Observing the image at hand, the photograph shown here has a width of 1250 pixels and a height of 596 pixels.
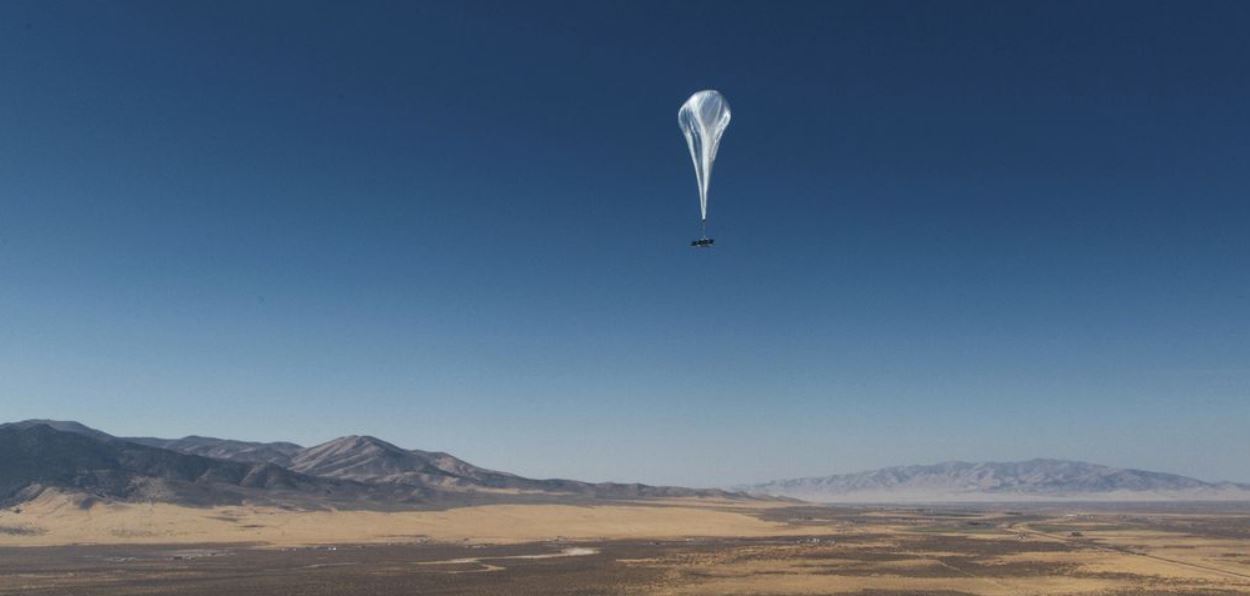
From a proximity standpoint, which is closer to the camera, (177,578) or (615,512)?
(177,578)

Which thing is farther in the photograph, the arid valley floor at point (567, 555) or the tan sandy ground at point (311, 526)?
the tan sandy ground at point (311, 526)

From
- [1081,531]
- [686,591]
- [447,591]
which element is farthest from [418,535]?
[1081,531]

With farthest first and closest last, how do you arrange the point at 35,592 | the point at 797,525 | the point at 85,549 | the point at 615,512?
1. the point at 615,512
2. the point at 797,525
3. the point at 85,549
4. the point at 35,592

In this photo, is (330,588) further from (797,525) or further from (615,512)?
(615,512)

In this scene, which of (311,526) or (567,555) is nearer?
(567,555)
